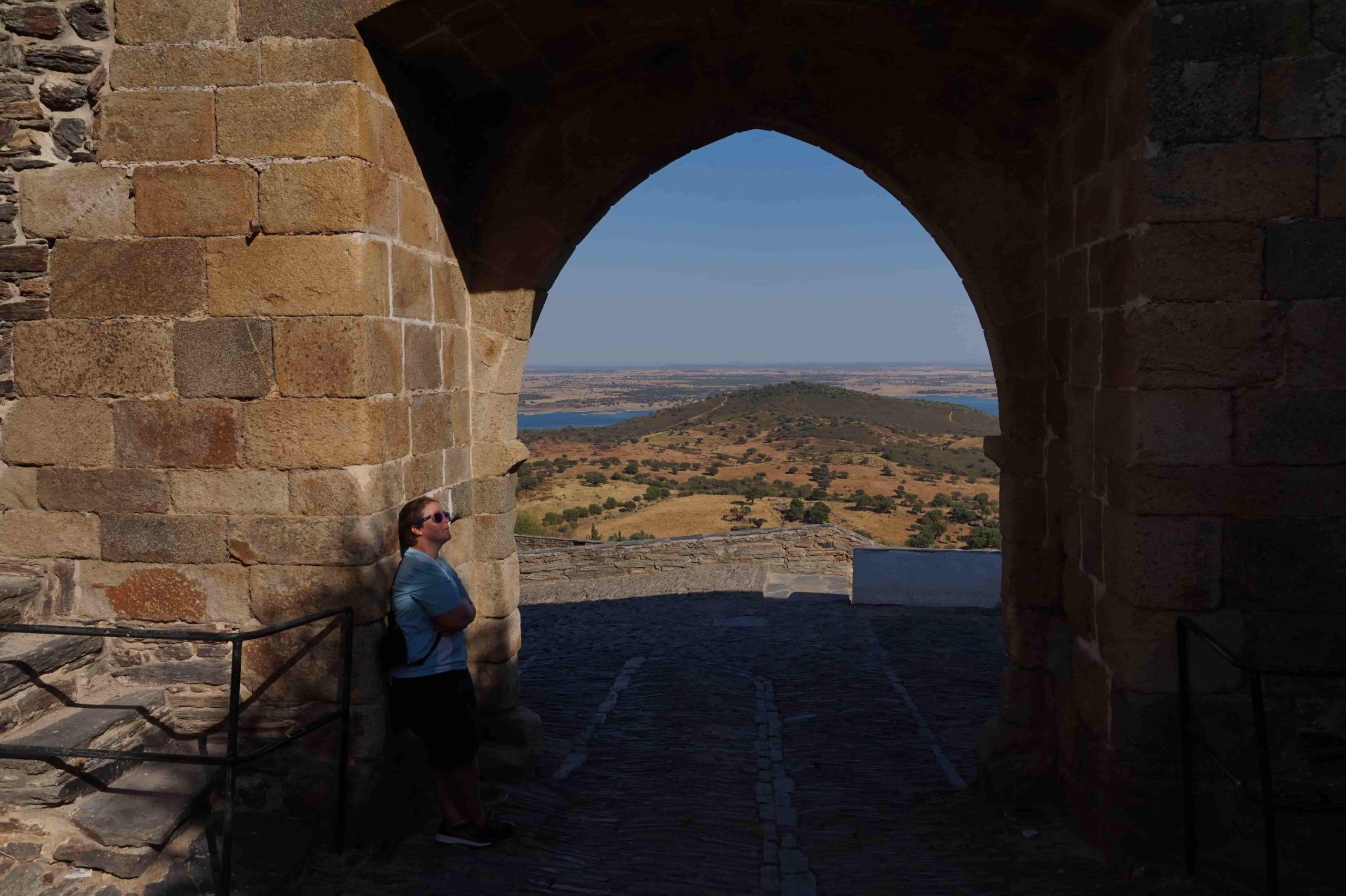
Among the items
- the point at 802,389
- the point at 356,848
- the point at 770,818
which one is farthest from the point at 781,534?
the point at 802,389

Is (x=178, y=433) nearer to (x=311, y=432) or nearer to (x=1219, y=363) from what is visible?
(x=311, y=432)

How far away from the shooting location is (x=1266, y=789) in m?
2.99

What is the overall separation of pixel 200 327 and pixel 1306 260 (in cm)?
420

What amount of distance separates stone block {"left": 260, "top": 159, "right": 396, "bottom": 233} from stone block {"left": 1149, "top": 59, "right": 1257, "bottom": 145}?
Answer: 3.00m

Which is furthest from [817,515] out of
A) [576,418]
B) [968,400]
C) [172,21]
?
[968,400]

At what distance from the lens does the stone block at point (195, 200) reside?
148 inches

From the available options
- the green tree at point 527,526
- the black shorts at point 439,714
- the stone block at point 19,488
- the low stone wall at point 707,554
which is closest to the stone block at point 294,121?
Answer: the stone block at point 19,488

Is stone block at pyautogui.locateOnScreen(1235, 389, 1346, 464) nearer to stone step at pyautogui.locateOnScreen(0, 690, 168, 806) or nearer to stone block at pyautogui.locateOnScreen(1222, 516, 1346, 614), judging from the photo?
stone block at pyautogui.locateOnScreen(1222, 516, 1346, 614)

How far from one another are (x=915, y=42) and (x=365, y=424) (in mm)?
3010

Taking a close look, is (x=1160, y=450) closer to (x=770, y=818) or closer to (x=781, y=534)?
(x=770, y=818)

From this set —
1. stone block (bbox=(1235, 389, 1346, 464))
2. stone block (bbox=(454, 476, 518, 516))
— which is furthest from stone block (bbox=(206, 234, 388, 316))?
stone block (bbox=(1235, 389, 1346, 464))

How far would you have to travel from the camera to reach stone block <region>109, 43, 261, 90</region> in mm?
3744

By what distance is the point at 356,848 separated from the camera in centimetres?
391

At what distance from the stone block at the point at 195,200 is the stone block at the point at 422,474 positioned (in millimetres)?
1167
